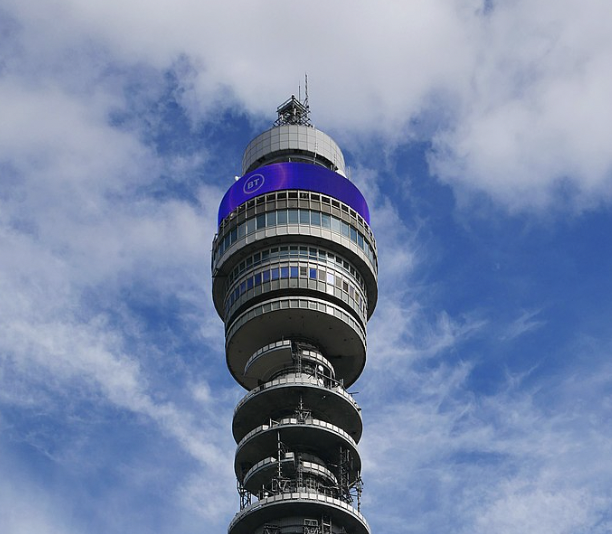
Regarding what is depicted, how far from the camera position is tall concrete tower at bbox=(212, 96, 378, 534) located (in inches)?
4168

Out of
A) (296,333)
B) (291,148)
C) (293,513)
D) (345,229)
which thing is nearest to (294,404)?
(296,333)

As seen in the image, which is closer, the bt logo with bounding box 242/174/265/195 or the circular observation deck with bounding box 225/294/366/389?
the circular observation deck with bounding box 225/294/366/389

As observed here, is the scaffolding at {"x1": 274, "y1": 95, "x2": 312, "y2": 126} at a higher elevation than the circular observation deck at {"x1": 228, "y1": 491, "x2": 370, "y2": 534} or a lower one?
higher

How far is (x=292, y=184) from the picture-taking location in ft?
402

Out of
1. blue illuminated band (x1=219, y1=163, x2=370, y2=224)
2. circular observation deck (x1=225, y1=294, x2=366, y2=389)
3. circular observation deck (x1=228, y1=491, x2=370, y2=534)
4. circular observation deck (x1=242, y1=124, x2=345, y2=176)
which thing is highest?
circular observation deck (x1=242, y1=124, x2=345, y2=176)

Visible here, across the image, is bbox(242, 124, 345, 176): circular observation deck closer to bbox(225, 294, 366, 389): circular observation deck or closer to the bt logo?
the bt logo

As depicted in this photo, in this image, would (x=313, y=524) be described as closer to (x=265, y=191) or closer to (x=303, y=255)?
(x=303, y=255)

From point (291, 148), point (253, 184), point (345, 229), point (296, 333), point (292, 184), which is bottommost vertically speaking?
point (296, 333)

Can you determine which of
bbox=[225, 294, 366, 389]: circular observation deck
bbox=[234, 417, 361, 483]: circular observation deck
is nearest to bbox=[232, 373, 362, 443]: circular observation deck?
bbox=[234, 417, 361, 483]: circular observation deck

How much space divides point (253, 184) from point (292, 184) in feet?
16.1

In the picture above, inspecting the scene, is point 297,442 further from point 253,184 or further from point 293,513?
point 253,184

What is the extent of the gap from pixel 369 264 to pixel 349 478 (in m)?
24.9

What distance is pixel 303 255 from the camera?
4614 inches

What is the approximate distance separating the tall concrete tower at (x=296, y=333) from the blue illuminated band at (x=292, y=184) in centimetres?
14
